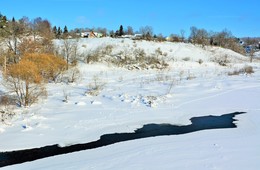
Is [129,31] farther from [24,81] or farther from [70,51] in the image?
[24,81]

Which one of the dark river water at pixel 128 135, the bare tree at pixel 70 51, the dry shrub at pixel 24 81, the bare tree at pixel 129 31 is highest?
the bare tree at pixel 129 31

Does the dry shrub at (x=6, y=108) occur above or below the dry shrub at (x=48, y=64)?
below

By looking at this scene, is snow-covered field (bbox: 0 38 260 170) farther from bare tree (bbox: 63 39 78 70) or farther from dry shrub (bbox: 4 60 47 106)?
bare tree (bbox: 63 39 78 70)

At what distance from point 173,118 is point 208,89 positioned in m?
5.40

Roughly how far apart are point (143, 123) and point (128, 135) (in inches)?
53.0

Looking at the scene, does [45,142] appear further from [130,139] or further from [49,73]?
[49,73]

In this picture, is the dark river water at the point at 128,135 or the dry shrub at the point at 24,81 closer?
the dark river water at the point at 128,135

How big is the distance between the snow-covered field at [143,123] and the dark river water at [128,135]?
280 mm

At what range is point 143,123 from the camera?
9859 mm

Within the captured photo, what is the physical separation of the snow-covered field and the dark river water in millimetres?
280

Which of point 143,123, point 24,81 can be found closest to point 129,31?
point 24,81

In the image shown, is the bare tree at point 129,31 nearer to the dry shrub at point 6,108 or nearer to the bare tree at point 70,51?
the bare tree at point 70,51

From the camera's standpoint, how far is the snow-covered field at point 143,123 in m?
6.32

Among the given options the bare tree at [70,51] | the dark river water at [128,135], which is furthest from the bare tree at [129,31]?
the dark river water at [128,135]
